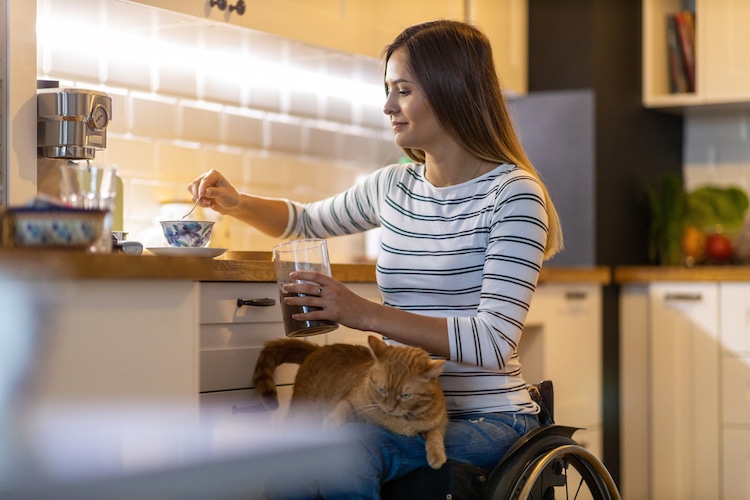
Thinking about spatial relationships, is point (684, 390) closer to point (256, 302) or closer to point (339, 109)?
point (339, 109)

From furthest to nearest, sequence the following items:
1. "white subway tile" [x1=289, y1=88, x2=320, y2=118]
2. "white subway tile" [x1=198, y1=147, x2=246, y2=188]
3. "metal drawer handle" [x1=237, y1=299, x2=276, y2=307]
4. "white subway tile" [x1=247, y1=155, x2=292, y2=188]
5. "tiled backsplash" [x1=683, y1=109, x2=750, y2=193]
→ "tiled backsplash" [x1=683, y1=109, x2=750, y2=193] → "white subway tile" [x1=289, y1=88, x2=320, y2=118] → "white subway tile" [x1=247, y1=155, x2=292, y2=188] → "white subway tile" [x1=198, y1=147, x2=246, y2=188] → "metal drawer handle" [x1=237, y1=299, x2=276, y2=307]

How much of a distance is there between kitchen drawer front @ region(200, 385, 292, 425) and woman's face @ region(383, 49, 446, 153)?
58cm

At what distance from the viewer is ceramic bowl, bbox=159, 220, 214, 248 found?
5.83ft

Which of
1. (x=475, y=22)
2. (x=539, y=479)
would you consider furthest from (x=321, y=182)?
(x=539, y=479)

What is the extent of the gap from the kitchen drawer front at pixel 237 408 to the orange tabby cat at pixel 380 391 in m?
0.13

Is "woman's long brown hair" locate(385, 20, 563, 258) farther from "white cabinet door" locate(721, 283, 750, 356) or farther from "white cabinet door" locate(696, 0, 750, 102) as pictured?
"white cabinet door" locate(696, 0, 750, 102)

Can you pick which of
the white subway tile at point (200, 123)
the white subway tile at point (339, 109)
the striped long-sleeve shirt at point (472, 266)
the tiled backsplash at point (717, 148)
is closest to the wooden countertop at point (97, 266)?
the striped long-sleeve shirt at point (472, 266)

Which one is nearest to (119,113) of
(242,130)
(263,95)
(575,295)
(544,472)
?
(242,130)

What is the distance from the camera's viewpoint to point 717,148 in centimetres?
387

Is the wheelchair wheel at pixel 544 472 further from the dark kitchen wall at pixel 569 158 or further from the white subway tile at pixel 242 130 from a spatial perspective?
the dark kitchen wall at pixel 569 158

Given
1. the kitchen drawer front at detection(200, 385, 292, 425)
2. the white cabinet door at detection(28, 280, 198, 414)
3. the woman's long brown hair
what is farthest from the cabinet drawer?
the white cabinet door at detection(28, 280, 198, 414)

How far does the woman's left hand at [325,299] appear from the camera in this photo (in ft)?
4.87

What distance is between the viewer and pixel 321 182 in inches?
123

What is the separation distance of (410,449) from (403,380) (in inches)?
Result: 4.7
